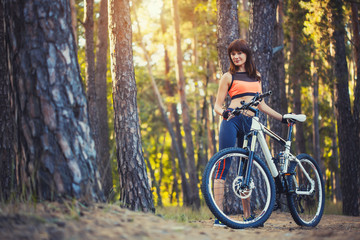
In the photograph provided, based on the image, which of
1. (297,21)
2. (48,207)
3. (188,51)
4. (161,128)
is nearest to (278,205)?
(48,207)

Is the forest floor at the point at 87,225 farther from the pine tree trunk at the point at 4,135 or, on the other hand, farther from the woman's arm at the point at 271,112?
the pine tree trunk at the point at 4,135

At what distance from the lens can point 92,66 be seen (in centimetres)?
1244

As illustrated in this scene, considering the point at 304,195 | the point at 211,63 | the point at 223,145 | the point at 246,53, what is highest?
the point at 211,63

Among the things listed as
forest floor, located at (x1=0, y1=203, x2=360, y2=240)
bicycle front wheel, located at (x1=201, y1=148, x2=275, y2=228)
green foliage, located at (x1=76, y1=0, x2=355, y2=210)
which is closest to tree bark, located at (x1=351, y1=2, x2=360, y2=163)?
green foliage, located at (x1=76, y1=0, x2=355, y2=210)

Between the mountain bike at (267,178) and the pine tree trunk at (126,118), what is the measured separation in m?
2.11

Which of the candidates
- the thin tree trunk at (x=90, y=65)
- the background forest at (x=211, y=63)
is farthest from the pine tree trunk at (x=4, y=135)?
the thin tree trunk at (x=90, y=65)

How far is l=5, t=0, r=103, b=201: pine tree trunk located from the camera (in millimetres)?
3998

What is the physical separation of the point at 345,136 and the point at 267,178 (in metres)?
8.36

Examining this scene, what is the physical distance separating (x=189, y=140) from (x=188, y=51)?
966 cm

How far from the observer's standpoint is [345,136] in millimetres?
12656

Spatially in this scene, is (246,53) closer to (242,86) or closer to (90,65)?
(242,86)

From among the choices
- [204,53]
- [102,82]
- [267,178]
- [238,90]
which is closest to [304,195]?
[267,178]

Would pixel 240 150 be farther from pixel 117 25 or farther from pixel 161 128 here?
pixel 161 128

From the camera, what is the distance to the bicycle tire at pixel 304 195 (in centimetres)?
568
